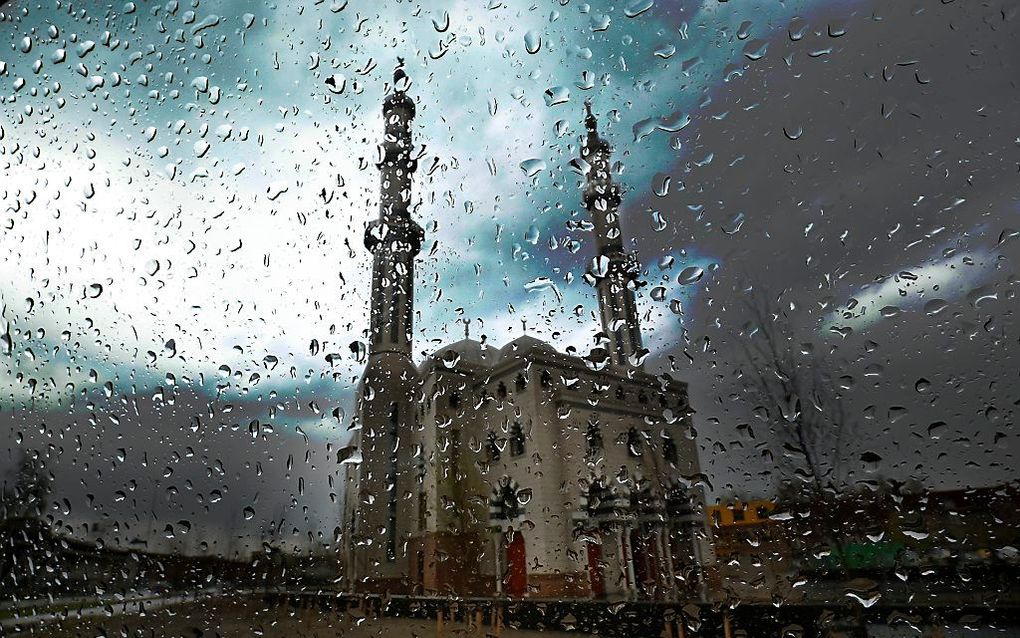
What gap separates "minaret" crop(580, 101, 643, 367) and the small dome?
17cm

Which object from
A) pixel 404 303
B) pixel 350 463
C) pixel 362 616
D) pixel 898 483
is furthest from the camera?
pixel 404 303

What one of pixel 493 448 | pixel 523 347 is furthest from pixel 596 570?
pixel 523 347

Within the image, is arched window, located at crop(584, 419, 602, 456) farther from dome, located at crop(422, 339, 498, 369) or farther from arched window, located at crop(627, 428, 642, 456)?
dome, located at crop(422, 339, 498, 369)

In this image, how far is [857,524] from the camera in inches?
26.2

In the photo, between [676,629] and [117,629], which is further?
[117,629]

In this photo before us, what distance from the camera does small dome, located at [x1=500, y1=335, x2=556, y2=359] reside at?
1.12 meters

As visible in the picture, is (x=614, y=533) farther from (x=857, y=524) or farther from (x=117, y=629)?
(x=117, y=629)

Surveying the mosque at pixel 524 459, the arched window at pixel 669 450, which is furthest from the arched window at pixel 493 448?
the arched window at pixel 669 450

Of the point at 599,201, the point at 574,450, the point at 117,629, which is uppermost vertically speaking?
the point at 599,201

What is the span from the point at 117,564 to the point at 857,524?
5.53ft

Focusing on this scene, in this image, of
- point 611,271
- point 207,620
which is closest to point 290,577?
point 207,620

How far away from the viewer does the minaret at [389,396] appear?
1246 millimetres

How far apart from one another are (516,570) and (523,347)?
1.67 feet

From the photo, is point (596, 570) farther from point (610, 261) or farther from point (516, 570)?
point (610, 261)
